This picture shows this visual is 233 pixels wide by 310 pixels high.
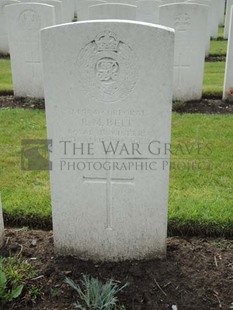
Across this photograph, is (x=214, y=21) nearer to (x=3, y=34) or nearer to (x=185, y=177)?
(x=3, y=34)

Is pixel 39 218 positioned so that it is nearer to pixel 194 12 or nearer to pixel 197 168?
pixel 197 168

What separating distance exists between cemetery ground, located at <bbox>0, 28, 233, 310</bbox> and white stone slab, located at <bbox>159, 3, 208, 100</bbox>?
1858 millimetres

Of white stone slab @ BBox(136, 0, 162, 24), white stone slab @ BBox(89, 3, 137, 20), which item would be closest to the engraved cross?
white stone slab @ BBox(89, 3, 137, 20)

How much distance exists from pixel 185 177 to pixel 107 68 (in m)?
1.98

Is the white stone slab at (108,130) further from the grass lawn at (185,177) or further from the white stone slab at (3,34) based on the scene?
the white stone slab at (3,34)

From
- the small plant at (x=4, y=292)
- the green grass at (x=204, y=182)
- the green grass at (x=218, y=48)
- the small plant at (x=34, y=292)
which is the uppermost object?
the green grass at (x=218, y=48)

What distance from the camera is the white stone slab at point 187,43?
666cm

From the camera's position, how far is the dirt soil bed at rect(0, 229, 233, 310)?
258 cm

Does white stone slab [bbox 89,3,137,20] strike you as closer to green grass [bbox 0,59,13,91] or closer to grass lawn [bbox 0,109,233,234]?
green grass [bbox 0,59,13,91]

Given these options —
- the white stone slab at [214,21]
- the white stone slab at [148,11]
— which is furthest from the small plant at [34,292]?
the white stone slab at [214,21]

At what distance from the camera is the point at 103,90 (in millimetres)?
2605

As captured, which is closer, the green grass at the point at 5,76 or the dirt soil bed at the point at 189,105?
the dirt soil bed at the point at 189,105

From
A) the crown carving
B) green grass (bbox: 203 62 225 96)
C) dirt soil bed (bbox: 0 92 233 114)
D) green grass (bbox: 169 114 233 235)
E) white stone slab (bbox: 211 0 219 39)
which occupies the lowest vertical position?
green grass (bbox: 169 114 233 235)

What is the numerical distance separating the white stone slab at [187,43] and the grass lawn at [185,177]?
1.04 m
